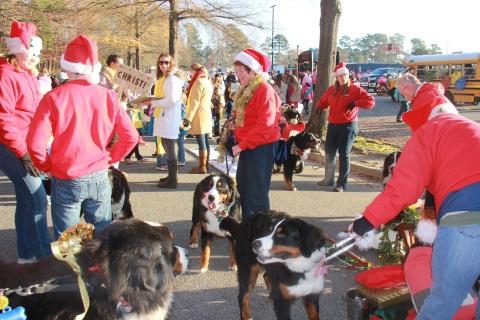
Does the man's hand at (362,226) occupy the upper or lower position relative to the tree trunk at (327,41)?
lower

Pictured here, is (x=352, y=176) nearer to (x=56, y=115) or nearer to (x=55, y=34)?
(x=56, y=115)

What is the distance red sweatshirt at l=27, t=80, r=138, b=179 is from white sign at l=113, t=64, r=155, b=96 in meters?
5.16

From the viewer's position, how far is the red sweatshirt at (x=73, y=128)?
318 cm

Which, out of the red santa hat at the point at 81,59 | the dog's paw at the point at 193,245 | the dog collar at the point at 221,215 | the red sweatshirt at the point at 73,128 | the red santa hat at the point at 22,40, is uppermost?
the red santa hat at the point at 22,40

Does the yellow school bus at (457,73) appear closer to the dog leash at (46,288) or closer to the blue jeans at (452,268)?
the blue jeans at (452,268)

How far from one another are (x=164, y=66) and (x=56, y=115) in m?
4.25

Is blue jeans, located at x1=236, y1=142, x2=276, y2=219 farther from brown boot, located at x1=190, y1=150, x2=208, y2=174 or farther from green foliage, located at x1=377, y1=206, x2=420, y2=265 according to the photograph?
brown boot, located at x1=190, y1=150, x2=208, y2=174

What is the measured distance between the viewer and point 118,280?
2283 millimetres

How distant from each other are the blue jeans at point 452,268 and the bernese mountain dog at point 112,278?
144 cm

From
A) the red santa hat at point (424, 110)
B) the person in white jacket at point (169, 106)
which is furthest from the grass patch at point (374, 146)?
the red santa hat at point (424, 110)

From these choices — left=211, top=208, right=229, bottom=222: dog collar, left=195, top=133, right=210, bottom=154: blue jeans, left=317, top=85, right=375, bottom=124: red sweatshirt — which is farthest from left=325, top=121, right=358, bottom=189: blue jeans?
left=211, top=208, right=229, bottom=222: dog collar

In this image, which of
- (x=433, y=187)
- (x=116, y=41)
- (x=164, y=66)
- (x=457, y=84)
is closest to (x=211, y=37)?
(x=116, y=41)

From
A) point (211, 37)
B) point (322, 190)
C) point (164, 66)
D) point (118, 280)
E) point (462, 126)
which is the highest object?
point (211, 37)

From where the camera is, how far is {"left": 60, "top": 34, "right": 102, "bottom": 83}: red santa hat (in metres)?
3.28
